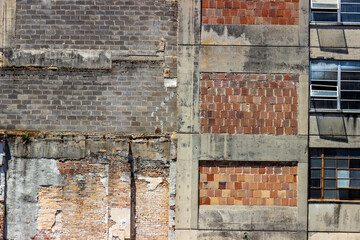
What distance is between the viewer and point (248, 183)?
8727mm

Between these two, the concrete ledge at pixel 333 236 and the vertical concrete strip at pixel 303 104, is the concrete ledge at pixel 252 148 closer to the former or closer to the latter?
the vertical concrete strip at pixel 303 104

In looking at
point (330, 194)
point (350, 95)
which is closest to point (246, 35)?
point (350, 95)

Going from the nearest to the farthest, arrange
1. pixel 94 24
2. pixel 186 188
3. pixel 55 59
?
pixel 186 188, pixel 55 59, pixel 94 24

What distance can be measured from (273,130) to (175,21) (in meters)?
3.72

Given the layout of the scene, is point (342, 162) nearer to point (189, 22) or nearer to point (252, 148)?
point (252, 148)

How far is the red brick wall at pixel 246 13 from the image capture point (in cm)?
876

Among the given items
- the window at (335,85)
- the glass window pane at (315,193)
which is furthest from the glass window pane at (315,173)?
the window at (335,85)

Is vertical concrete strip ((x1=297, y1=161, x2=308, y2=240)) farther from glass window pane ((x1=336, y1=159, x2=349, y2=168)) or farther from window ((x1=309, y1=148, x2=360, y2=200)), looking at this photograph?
glass window pane ((x1=336, y1=159, x2=349, y2=168))

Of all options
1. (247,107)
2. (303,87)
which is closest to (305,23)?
(303,87)

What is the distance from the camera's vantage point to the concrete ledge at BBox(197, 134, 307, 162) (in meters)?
8.64

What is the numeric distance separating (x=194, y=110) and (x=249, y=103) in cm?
140

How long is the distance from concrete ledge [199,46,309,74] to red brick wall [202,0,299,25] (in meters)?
0.69

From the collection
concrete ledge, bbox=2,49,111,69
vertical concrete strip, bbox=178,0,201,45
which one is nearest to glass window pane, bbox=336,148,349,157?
vertical concrete strip, bbox=178,0,201,45

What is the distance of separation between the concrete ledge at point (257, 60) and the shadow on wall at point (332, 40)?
0.46 metres
